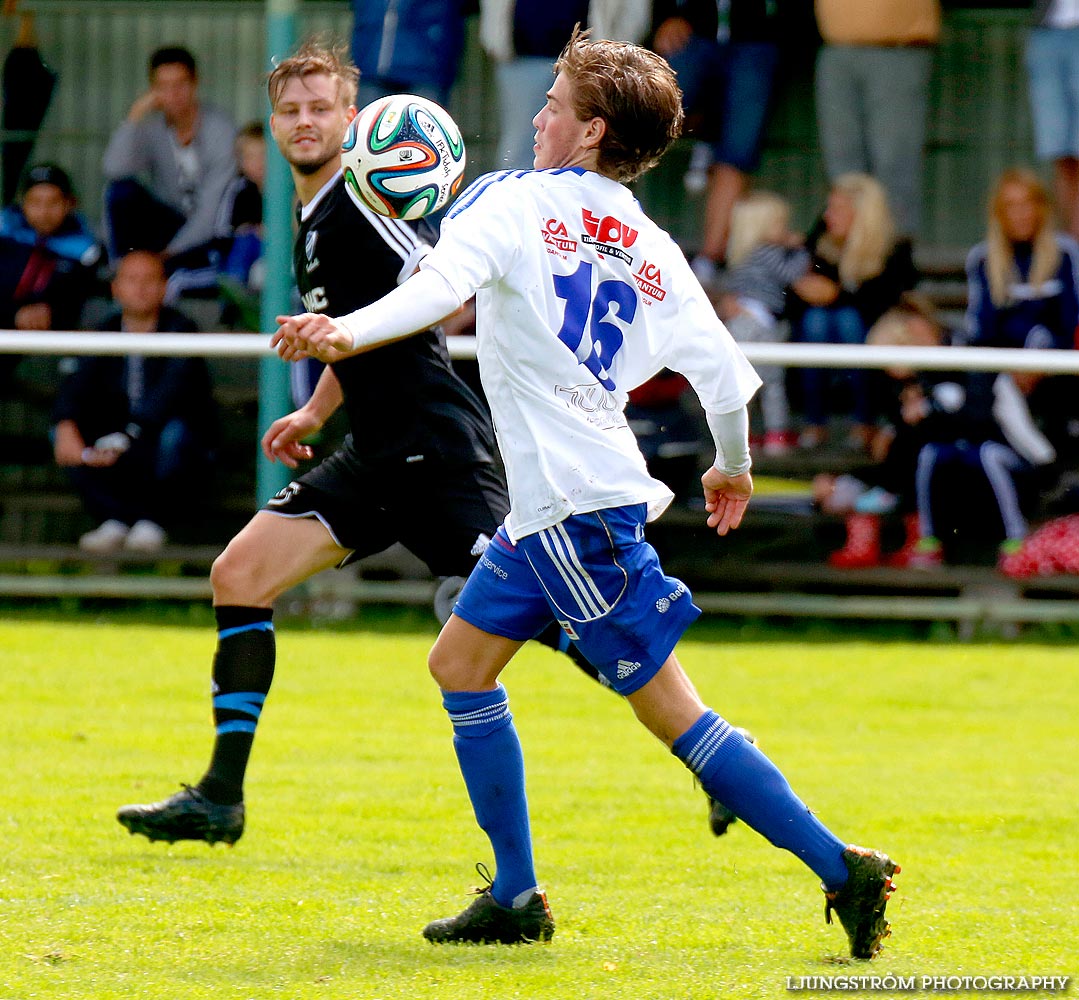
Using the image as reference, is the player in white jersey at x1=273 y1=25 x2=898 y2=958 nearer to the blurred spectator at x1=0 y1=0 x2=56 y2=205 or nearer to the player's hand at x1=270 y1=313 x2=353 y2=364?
the player's hand at x1=270 y1=313 x2=353 y2=364

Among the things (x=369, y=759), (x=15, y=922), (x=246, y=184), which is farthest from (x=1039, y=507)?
(x=15, y=922)

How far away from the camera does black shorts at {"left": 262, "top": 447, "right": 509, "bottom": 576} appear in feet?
16.1

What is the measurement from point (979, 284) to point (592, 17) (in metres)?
2.68

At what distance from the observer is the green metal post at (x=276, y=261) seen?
950 cm

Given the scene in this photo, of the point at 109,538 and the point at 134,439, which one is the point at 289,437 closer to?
the point at 134,439

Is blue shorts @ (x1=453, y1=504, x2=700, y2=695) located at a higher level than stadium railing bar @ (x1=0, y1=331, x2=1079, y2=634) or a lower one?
higher

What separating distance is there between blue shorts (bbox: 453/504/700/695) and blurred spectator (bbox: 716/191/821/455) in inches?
226

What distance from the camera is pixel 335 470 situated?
496 cm

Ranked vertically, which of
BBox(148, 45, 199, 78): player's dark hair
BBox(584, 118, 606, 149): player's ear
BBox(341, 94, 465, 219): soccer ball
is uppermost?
BBox(148, 45, 199, 78): player's dark hair

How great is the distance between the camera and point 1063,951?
3.96 metres

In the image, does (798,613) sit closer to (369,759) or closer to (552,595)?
(369,759)

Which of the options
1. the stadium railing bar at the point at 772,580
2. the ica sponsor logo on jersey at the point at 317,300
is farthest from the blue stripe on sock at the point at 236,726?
the stadium railing bar at the point at 772,580

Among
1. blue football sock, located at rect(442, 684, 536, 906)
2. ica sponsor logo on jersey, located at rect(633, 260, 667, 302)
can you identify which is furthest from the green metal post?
ica sponsor logo on jersey, located at rect(633, 260, 667, 302)

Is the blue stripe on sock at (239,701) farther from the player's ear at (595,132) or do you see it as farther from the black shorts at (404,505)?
the player's ear at (595,132)
